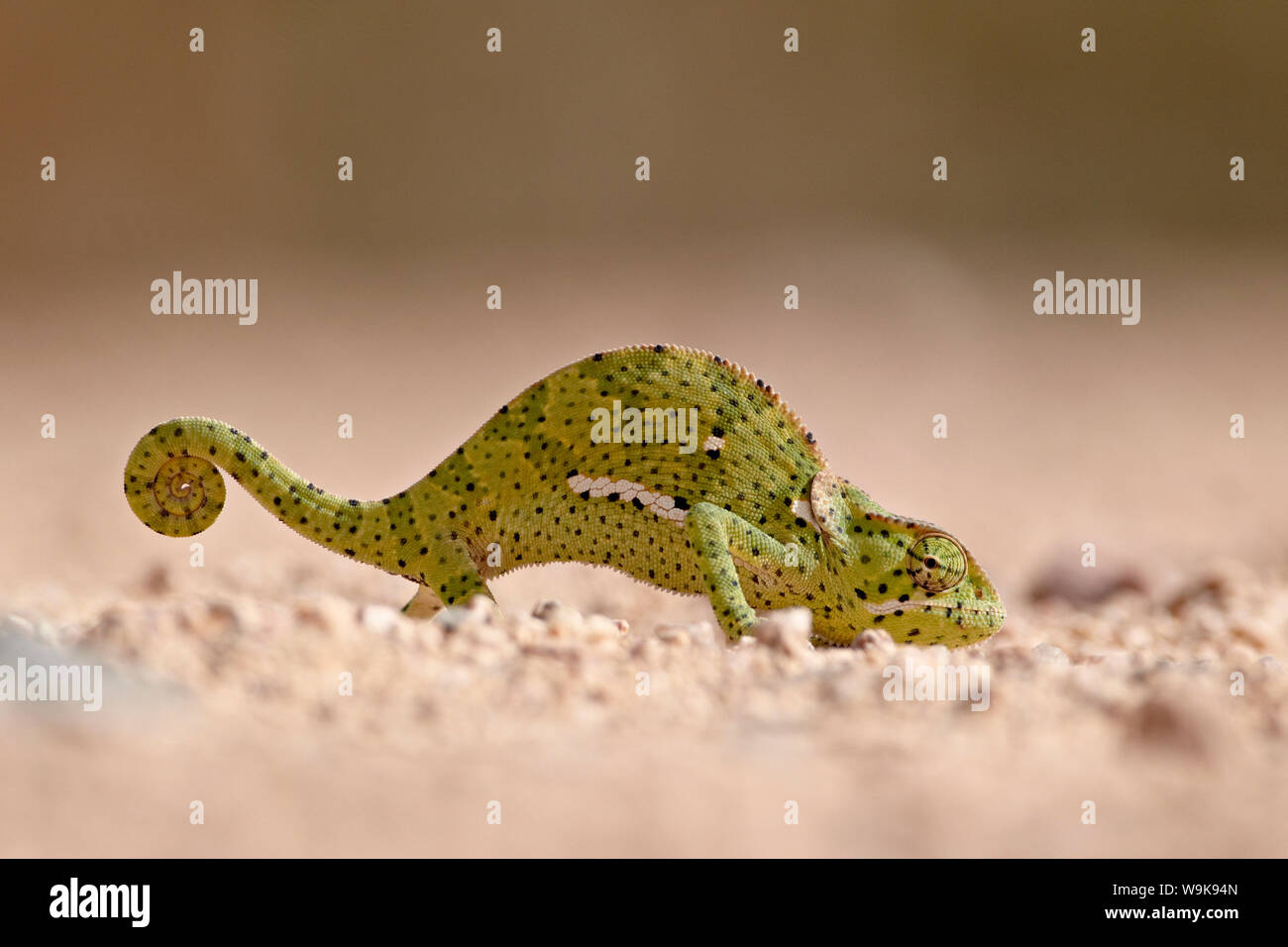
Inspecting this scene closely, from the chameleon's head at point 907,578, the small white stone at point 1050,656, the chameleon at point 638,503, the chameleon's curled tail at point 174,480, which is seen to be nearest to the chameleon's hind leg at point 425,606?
the chameleon at point 638,503

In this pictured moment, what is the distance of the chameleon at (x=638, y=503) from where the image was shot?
2898 mm

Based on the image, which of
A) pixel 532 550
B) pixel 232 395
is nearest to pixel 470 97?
pixel 232 395

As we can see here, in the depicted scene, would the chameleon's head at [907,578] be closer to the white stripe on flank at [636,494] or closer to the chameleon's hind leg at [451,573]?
the white stripe on flank at [636,494]

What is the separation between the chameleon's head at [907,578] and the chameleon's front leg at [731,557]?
112 millimetres

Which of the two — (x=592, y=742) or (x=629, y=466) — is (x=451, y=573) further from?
(x=592, y=742)

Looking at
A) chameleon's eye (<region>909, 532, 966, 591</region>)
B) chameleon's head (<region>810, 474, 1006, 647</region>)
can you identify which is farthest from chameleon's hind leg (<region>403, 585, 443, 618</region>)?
chameleon's eye (<region>909, 532, 966, 591</region>)

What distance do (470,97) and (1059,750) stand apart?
34.1ft

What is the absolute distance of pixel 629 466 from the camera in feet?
9.56

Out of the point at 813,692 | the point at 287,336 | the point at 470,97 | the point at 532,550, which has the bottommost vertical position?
the point at 813,692

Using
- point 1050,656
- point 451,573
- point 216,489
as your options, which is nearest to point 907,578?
point 1050,656

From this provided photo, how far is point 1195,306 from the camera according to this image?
1076cm

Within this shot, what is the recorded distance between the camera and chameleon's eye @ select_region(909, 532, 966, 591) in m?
2.86

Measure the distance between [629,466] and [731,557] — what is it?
33 centimetres

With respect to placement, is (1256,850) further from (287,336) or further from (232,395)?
(287,336)
